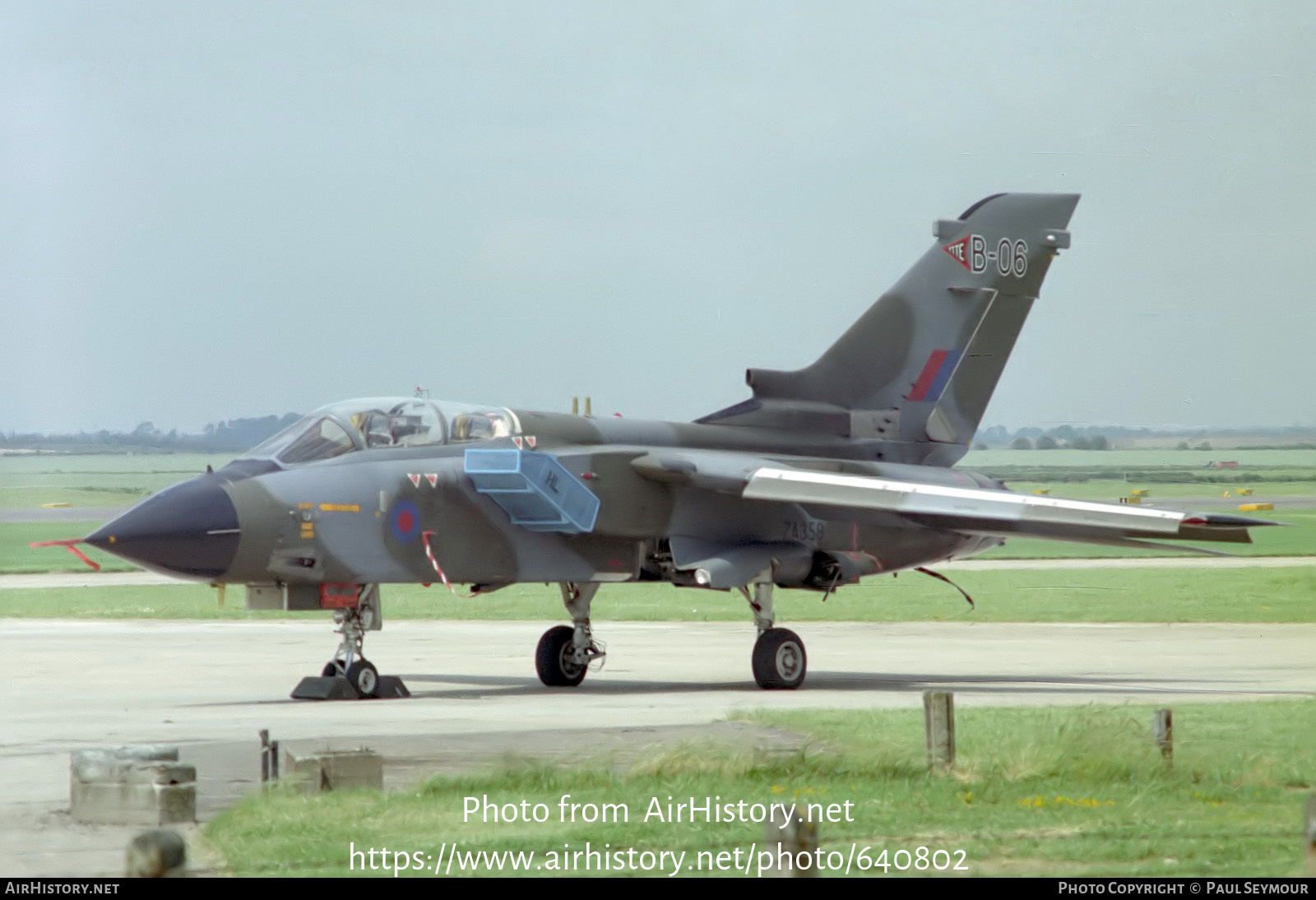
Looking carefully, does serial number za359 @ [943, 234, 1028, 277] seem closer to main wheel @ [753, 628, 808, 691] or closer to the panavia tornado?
the panavia tornado

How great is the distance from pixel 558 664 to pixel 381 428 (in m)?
3.62

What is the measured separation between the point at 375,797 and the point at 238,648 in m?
15.1

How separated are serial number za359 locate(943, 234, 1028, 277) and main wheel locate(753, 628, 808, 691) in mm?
5736

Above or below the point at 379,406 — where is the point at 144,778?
below

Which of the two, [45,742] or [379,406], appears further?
[379,406]

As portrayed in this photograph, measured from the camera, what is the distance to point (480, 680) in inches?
779

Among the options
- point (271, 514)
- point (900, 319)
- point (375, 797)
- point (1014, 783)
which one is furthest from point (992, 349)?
point (375, 797)

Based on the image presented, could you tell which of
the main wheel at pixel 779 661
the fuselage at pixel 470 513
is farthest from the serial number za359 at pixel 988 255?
the main wheel at pixel 779 661

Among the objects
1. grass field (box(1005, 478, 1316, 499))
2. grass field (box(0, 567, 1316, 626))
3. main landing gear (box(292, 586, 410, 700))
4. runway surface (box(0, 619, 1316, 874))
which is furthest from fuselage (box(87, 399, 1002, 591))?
grass field (box(1005, 478, 1316, 499))

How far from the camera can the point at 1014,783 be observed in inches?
413

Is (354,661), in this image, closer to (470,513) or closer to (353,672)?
(353,672)
